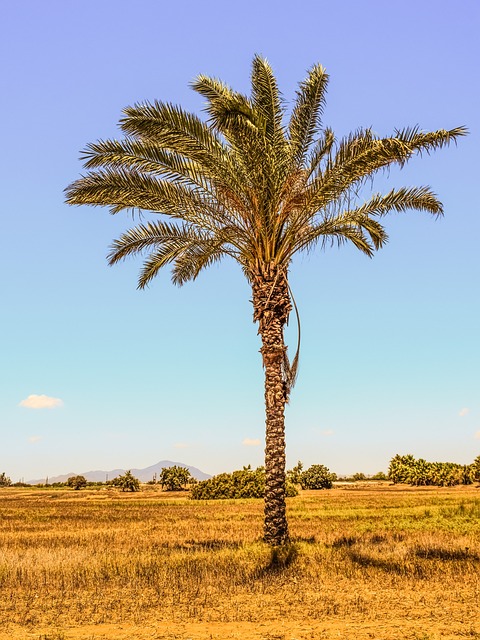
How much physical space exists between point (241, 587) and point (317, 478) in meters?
57.9

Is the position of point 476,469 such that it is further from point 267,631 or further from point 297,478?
point 267,631

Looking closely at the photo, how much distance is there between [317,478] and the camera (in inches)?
2618

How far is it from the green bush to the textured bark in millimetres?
33073

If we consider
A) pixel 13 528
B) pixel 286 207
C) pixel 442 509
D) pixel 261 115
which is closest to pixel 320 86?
pixel 261 115

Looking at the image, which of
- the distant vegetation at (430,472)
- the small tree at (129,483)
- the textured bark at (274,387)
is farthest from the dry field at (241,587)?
the small tree at (129,483)

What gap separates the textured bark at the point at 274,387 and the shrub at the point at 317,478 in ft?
172

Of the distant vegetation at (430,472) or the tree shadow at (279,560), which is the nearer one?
the tree shadow at (279,560)

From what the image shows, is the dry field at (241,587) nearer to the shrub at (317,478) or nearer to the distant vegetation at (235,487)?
the distant vegetation at (235,487)

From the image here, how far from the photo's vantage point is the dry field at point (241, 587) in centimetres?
812

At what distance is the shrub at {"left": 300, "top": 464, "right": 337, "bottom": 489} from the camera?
66438 millimetres

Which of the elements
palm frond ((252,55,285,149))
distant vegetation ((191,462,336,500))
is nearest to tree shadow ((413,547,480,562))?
palm frond ((252,55,285,149))

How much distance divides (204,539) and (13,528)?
917 cm

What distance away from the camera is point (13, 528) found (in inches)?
914

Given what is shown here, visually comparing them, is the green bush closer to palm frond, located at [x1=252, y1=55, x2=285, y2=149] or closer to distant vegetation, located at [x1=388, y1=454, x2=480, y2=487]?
distant vegetation, located at [x1=388, y1=454, x2=480, y2=487]
